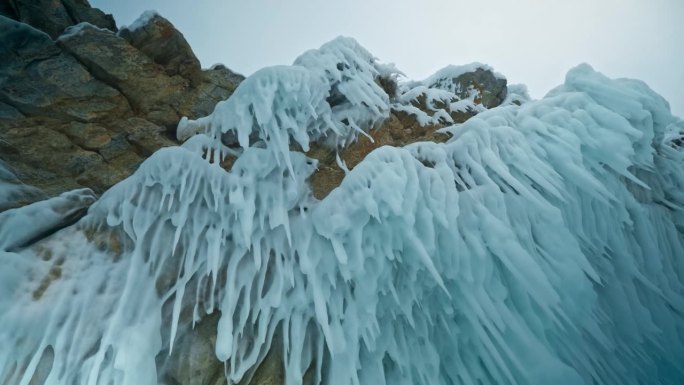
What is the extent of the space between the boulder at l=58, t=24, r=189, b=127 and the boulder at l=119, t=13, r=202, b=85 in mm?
169

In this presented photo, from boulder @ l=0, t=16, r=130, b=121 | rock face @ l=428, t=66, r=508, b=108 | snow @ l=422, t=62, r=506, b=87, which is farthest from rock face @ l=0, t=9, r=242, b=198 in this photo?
rock face @ l=428, t=66, r=508, b=108

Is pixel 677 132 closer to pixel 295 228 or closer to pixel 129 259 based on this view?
pixel 295 228

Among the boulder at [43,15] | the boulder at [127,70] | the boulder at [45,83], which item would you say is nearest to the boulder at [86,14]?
the boulder at [43,15]

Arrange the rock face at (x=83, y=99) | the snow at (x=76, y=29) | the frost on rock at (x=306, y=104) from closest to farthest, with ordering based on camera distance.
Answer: the frost on rock at (x=306, y=104) → the rock face at (x=83, y=99) → the snow at (x=76, y=29)

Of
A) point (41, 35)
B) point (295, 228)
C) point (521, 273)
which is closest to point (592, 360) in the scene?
point (521, 273)

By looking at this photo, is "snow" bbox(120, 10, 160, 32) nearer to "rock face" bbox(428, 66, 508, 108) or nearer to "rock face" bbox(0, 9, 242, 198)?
"rock face" bbox(0, 9, 242, 198)

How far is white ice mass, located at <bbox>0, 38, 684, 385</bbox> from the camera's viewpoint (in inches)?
137

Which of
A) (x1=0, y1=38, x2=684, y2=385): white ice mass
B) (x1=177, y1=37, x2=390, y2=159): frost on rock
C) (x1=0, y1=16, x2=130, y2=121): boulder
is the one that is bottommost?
(x1=0, y1=38, x2=684, y2=385): white ice mass

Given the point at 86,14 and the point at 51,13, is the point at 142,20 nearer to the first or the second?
the point at 86,14

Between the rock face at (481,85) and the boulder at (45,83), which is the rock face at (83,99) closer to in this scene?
the boulder at (45,83)

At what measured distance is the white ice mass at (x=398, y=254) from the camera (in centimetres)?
349

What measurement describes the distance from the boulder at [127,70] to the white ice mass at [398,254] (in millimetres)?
1877

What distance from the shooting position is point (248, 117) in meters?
4.23

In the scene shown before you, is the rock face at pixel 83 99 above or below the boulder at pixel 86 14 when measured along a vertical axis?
below
